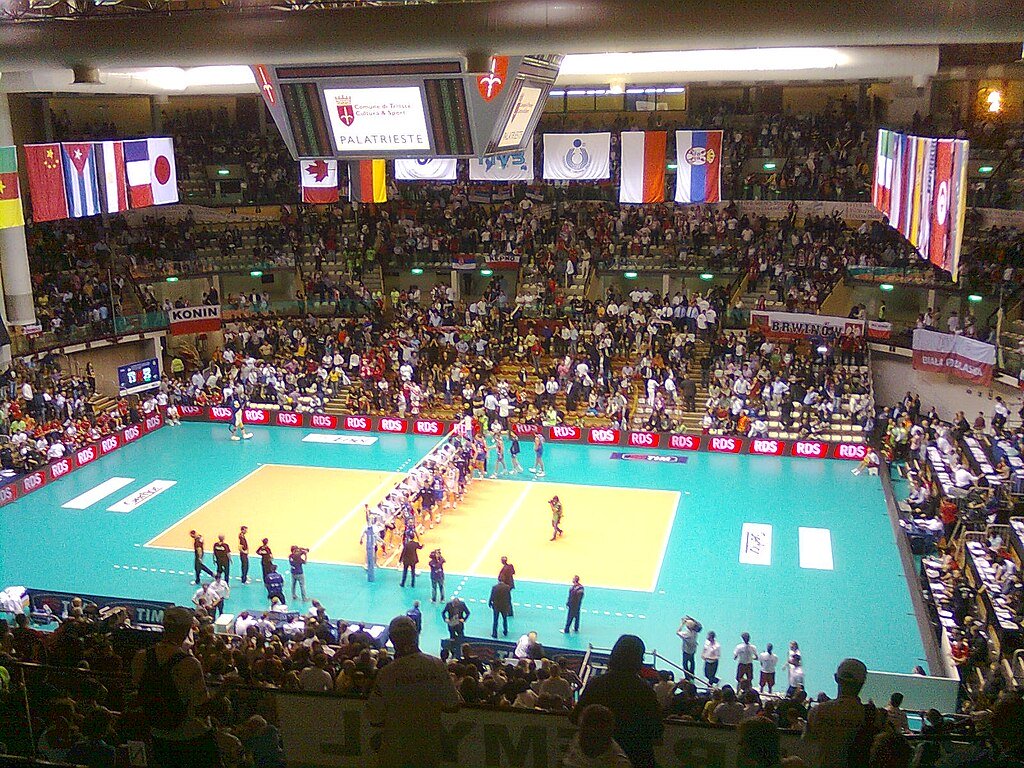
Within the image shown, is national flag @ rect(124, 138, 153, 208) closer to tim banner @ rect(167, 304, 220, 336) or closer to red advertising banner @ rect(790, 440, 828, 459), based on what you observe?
tim banner @ rect(167, 304, 220, 336)

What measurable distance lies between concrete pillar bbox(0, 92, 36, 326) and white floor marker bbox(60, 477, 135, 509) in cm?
699

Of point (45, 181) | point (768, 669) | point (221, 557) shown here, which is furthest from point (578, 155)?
point (768, 669)

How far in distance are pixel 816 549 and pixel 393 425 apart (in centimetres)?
1471

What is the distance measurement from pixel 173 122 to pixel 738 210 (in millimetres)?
23996

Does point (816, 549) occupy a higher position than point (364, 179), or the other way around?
point (364, 179)

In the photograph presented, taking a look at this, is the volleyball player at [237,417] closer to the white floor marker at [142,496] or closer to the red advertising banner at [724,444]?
the white floor marker at [142,496]

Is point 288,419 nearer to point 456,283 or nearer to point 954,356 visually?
point 456,283

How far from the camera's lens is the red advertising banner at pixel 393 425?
106 ft

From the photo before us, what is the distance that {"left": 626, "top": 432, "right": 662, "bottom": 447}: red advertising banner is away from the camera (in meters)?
30.6

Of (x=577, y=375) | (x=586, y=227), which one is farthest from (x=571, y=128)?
(x=577, y=375)

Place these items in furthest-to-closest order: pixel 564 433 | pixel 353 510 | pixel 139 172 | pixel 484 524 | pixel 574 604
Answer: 1. pixel 564 433
2. pixel 139 172
3. pixel 353 510
4. pixel 484 524
5. pixel 574 604

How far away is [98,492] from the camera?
26.8 meters

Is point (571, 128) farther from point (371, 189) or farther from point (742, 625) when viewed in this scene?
point (742, 625)

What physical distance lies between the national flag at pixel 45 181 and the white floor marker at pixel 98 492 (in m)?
7.24
